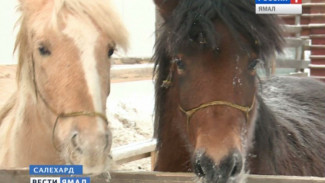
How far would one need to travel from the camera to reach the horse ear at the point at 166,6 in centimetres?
220

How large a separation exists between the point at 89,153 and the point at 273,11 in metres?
1.06

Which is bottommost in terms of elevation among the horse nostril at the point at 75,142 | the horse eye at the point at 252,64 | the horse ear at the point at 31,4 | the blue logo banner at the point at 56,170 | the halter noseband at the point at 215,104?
the blue logo banner at the point at 56,170

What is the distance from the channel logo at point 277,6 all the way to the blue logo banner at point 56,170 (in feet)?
3.50

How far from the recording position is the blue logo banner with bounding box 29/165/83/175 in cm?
169

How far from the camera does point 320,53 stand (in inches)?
Answer: 376

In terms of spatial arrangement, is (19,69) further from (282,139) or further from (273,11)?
(282,139)

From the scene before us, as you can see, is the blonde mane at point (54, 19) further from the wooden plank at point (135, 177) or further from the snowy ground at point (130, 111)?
the snowy ground at point (130, 111)

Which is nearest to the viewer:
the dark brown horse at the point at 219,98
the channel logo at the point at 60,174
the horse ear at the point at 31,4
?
the channel logo at the point at 60,174

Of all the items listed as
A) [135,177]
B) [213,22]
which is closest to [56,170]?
[135,177]

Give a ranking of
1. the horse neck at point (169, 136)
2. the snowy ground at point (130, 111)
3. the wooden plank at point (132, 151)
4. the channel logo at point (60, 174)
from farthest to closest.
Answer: the snowy ground at point (130, 111) → the wooden plank at point (132, 151) → the horse neck at point (169, 136) → the channel logo at point (60, 174)

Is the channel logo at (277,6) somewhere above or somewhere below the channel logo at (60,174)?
above

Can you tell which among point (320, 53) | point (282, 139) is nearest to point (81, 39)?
point (282, 139)

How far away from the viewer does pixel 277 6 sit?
2074 millimetres

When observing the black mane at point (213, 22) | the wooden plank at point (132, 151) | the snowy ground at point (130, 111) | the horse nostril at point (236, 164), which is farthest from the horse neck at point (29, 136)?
the snowy ground at point (130, 111)
